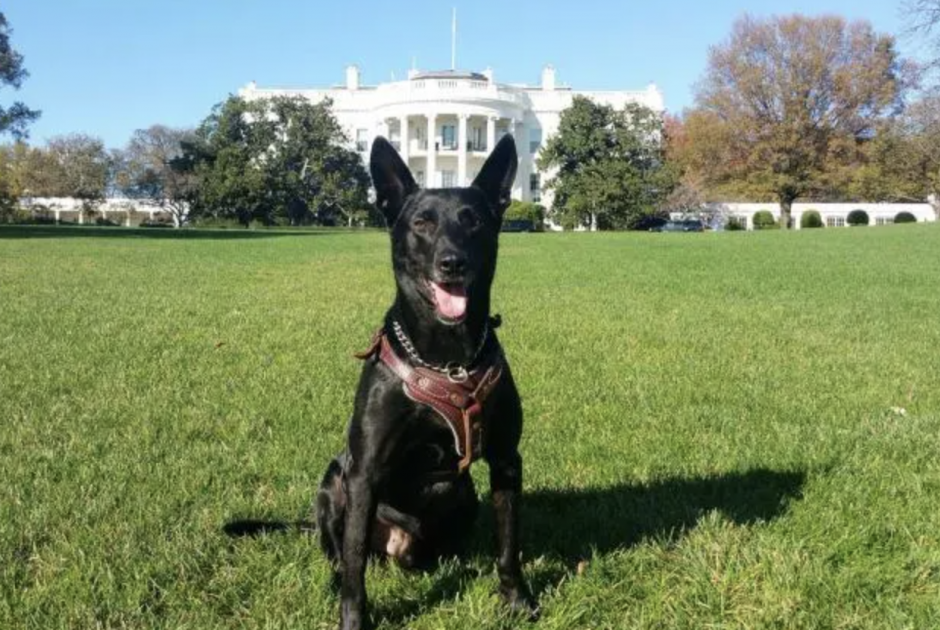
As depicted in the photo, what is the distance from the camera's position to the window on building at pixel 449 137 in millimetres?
82375

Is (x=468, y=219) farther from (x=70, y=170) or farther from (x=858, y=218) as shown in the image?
(x=70, y=170)

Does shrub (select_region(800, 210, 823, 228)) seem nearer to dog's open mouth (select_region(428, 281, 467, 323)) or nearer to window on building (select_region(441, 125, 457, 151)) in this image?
window on building (select_region(441, 125, 457, 151))

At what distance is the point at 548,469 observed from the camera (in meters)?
4.59

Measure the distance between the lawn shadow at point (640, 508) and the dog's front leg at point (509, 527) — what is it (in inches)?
19.3

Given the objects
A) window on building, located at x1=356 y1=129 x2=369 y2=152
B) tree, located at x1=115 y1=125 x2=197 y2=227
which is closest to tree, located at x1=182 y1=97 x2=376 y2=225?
tree, located at x1=115 y1=125 x2=197 y2=227

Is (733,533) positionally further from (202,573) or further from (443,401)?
(202,573)

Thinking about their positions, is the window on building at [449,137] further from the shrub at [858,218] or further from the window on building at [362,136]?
the shrub at [858,218]

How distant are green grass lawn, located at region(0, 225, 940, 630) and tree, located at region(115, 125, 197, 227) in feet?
→ 215

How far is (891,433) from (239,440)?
3.90 meters

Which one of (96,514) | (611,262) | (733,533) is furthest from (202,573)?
(611,262)

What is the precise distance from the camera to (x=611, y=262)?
67.6ft

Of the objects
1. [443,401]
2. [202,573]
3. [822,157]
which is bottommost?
[202,573]

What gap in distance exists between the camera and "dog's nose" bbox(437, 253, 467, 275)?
287 cm

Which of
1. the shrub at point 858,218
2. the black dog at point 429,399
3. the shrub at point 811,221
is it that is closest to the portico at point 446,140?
the shrub at point 811,221
